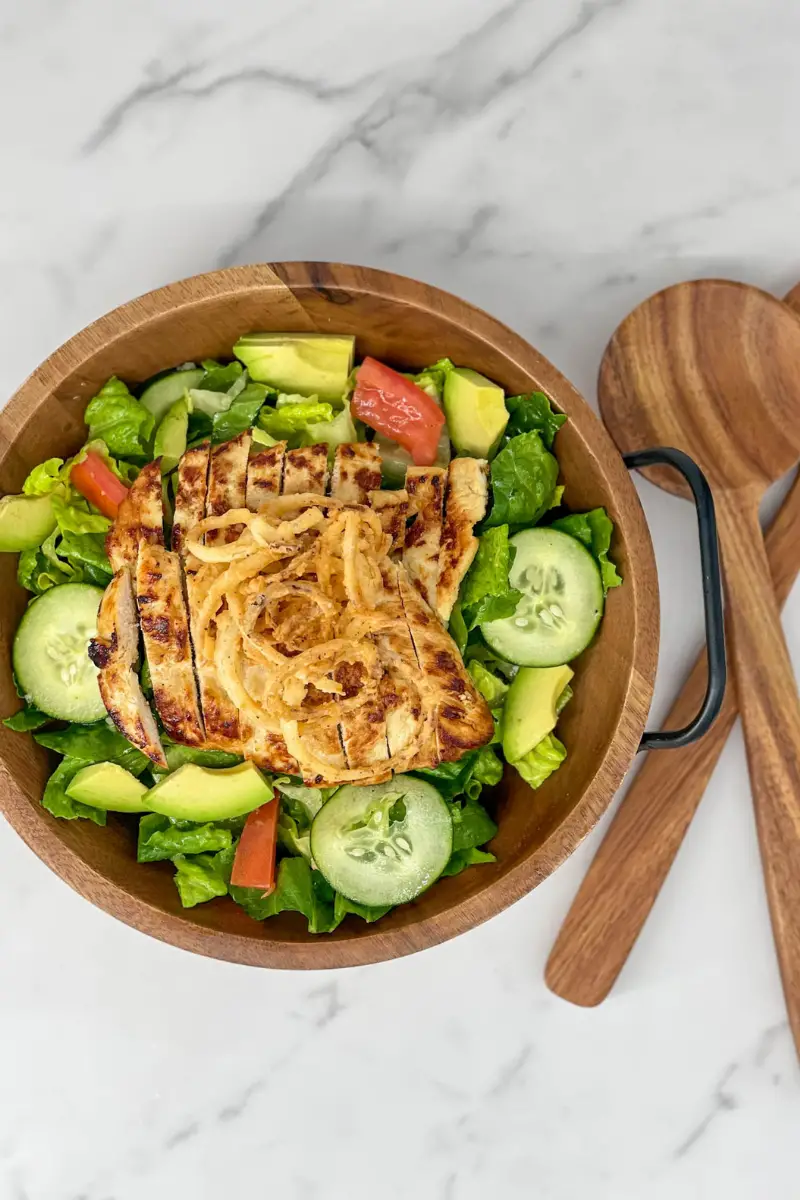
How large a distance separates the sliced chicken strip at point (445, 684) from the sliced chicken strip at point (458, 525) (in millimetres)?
89

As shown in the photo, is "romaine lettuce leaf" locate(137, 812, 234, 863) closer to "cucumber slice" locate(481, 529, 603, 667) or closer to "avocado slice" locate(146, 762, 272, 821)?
"avocado slice" locate(146, 762, 272, 821)

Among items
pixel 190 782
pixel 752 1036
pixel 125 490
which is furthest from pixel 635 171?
pixel 752 1036

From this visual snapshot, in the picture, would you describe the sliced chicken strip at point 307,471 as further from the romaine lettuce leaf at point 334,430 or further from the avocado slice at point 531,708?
the avocado slice at point 531,708

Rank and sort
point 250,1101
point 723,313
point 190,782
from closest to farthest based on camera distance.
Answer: point 190,782 < point 723,313 < point 250,1101

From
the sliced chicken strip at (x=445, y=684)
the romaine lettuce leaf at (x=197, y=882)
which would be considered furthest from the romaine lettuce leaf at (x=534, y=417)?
the romaine lettuce leaf at (x=197, y=882)

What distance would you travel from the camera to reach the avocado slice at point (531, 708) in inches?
138

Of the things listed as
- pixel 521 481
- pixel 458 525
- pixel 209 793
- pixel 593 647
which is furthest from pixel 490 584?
pixel 209 793

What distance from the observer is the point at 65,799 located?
3.44 metres

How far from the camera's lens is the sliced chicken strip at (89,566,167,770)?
330 centimetres

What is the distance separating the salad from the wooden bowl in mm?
67

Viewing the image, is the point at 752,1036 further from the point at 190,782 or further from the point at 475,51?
the point at 475,51

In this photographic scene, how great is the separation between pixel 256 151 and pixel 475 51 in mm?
968

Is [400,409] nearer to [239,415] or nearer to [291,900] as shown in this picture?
[239,415]

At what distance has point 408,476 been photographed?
3443 mm
